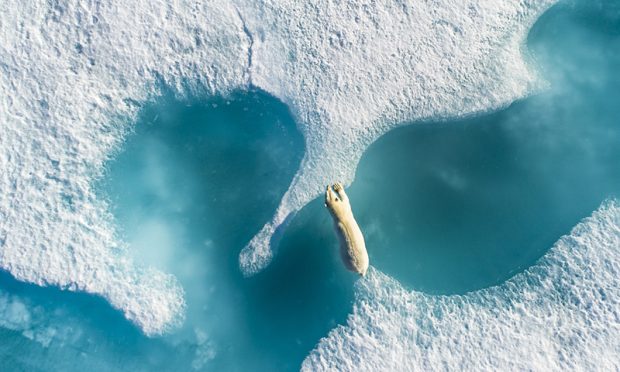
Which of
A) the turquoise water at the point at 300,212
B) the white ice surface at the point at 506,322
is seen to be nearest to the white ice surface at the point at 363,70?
the turquoise water at the point at 300,212

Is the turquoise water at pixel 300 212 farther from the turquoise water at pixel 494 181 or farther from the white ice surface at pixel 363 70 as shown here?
the white ice surface at pixel 363 70

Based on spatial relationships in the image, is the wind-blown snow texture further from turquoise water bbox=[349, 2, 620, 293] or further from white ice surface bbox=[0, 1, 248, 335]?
→ turquoise water bbox=[349, 2, 620, 293]

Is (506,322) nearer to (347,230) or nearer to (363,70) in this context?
(347,230)

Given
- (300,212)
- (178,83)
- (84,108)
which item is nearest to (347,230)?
(300,212)

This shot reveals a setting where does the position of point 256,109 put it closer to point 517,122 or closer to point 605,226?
A: point 517,122

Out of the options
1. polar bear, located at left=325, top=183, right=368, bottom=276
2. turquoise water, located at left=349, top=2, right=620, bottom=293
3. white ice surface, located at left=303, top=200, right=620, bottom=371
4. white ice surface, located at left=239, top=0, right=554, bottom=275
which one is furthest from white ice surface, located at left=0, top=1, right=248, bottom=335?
turquoise water, located at left=349, top=2, right=620, bottom=293

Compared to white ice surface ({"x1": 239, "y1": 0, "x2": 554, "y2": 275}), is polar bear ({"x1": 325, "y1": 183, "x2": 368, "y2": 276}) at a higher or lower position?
lower
